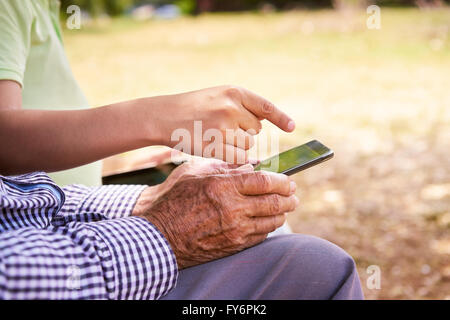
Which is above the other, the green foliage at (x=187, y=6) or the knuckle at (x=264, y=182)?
the knuckle at (x=264, y=182)

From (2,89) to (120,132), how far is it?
33 cm

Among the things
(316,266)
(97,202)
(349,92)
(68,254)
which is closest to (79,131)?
(97,202)

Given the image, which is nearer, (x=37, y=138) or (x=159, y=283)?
(x=159, y=283)

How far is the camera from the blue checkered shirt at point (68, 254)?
0.87 meters

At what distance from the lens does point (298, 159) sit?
127 cm

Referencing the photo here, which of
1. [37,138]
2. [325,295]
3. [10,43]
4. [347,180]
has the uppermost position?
[10,43]

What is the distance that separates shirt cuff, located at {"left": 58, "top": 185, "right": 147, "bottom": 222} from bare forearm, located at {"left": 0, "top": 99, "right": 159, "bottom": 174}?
0.55 feet

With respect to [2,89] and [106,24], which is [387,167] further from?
[106,24]

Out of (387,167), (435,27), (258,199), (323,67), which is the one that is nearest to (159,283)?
(258,199)

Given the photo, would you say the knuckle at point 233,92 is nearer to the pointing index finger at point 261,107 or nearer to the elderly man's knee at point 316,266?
the pointing index finger at point 261,107

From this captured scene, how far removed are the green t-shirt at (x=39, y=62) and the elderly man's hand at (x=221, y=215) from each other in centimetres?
53

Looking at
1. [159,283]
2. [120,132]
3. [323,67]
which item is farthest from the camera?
[323,67]

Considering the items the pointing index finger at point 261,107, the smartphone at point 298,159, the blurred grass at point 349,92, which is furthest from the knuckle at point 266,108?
the blurred grass at point 349,92

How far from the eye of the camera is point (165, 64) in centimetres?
829
